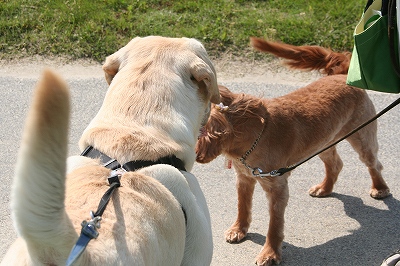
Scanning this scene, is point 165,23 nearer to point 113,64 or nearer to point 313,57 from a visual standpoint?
point 313,57

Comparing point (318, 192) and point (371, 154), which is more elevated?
point (371, 154)

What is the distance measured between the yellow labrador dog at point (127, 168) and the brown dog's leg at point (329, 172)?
1938 mm

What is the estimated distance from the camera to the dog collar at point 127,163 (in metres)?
2.69

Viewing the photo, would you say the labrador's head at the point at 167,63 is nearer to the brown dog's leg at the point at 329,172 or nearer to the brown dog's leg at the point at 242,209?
the brown dog's leg at the point at 242,209

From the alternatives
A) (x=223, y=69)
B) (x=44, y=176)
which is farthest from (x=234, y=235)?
(x=44, y=176)

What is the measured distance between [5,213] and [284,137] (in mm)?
2177

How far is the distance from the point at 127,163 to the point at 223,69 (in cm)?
417

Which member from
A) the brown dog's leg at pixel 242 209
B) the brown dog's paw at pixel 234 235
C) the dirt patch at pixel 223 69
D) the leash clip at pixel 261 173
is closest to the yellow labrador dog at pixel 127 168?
the leash clip at pixel 261 173

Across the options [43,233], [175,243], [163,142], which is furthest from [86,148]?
[43,233]

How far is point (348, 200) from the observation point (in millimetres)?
5023

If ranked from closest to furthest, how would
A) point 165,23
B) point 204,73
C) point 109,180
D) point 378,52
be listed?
point 109,180
point 204,73
point 378,52
point 165,23

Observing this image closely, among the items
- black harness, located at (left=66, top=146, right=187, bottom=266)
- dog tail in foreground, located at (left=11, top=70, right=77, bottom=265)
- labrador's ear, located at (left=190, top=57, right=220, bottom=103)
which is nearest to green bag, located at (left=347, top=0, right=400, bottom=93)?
labrador's ear, located at (left=190, top=57, right=220, bottom=103)

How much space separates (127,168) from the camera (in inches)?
106

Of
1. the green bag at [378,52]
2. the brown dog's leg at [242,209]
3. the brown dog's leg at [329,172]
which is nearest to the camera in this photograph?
the green bag at [378,52]
